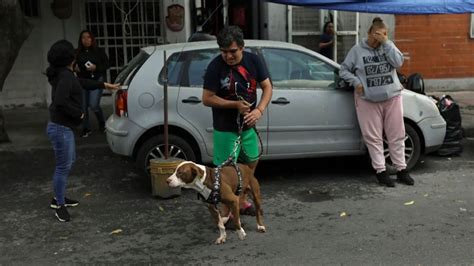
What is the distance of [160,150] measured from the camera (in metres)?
5.83

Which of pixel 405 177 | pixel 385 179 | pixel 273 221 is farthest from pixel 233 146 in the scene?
pixel 405 177

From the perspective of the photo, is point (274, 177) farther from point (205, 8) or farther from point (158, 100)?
point (205, 8)

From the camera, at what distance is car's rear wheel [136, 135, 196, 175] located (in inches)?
228

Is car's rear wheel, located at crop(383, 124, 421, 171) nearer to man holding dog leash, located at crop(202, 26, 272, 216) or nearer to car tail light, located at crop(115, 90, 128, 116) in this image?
man holding dog leash, located at crop(202, 26, 272, 216)

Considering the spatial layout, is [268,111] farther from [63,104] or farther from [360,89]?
[63,104]

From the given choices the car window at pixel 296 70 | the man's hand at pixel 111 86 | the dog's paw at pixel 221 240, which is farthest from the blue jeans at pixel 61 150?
the car window at pixel 296 70

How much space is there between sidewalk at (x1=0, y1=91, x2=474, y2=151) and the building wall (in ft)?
2.19

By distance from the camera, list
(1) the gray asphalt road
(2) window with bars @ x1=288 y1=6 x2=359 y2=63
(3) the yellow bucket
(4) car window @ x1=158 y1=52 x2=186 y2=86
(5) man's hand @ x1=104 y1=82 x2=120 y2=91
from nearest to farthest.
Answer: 1. (1) the gray asphalt road
2. (5) man's hand @ x1=104 y1=82 x2=120 y2=91
3. (3) the yellow bucket
4. (4) car window @ x1=158 y1=52 x2=186 y2=86
5. (2) window with bars @ x1=288 y1=6 x2=359 y2=63

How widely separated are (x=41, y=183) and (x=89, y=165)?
0.82 m

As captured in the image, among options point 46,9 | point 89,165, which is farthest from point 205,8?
point 89,165

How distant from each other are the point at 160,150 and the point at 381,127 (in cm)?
235

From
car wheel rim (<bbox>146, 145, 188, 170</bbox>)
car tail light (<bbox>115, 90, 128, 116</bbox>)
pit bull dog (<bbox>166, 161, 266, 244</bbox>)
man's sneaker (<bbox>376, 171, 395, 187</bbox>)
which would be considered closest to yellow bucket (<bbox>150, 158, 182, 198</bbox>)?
car wheel rim (<bbox>146, 145, 188, 170</bbox>)

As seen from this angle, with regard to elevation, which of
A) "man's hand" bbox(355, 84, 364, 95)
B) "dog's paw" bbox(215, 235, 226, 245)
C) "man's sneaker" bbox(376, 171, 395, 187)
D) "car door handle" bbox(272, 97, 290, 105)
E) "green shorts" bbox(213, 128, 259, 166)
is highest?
"man's hand" bbox(355, 84, 364, 95)

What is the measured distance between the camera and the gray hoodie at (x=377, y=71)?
5.71 m
